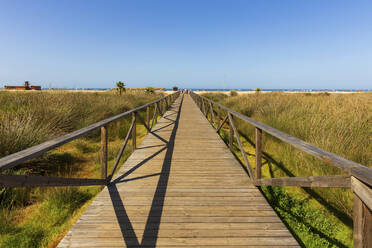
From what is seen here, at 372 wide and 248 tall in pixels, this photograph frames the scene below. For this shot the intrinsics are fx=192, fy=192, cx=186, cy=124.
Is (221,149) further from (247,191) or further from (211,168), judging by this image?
(247,191)

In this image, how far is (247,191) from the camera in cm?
278

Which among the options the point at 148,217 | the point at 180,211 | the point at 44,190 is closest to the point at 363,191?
the point at 180,211

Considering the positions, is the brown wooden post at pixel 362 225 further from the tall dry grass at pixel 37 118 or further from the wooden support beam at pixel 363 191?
the tall dry grass at pixel 37 118

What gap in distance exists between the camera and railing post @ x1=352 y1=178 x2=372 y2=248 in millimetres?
1077

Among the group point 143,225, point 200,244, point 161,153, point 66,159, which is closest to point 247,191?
point 200,244

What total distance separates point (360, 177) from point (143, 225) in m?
1.89

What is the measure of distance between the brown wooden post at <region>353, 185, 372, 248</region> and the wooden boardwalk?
856 millimetres

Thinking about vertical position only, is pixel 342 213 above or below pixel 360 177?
below

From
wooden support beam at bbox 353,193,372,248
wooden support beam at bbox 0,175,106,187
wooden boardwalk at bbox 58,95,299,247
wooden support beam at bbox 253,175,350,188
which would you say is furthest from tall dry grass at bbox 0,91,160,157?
wooden support beam at bbox 353,193,372,248

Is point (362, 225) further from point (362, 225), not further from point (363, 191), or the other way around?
point (363, 191)

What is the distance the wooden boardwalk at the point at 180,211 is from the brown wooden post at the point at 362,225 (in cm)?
86

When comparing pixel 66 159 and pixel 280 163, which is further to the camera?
pixel 66 159

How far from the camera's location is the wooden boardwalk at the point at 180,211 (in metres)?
1.85

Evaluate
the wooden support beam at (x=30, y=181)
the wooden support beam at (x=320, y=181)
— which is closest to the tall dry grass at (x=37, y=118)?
the wooden support beam at (x=30, y=181)
